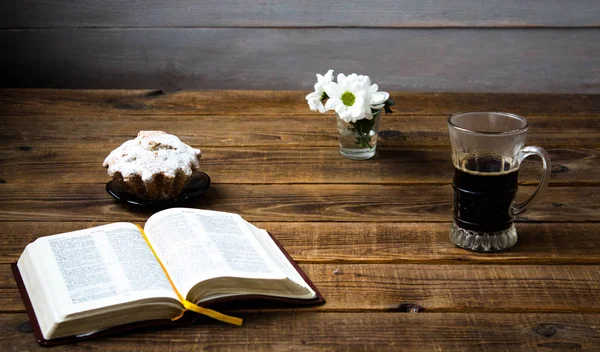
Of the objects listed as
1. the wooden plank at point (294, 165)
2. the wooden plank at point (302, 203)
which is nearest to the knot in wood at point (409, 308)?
the wooden plank at point (302, 203)

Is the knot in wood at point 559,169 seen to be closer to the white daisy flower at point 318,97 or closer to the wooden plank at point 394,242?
the wooden plank at point 394,242

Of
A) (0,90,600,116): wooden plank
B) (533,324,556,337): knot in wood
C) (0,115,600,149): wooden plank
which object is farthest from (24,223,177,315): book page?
(0,90,600,116): wooden plank

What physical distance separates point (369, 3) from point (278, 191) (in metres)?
1.17

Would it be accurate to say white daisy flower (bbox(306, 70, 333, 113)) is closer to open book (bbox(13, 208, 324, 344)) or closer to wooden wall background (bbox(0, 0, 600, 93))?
open book (bbox(13, 208, 324, 344))

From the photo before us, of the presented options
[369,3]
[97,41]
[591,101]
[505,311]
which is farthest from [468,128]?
[97,41]

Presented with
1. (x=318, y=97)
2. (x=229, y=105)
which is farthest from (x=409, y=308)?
(x=229, y=105)

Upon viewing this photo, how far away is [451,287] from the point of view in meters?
1.11

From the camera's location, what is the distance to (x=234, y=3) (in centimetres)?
246

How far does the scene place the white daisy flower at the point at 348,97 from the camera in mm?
1504

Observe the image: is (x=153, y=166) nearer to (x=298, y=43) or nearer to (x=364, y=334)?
(x=364, y=334)

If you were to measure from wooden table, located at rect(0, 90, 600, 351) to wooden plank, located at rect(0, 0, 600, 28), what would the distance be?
0.48 metres

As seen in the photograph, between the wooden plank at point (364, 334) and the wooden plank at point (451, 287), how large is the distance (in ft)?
0.07

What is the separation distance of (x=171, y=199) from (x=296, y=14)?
1250 mm

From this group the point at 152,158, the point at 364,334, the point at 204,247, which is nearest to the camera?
the point at 364,334
